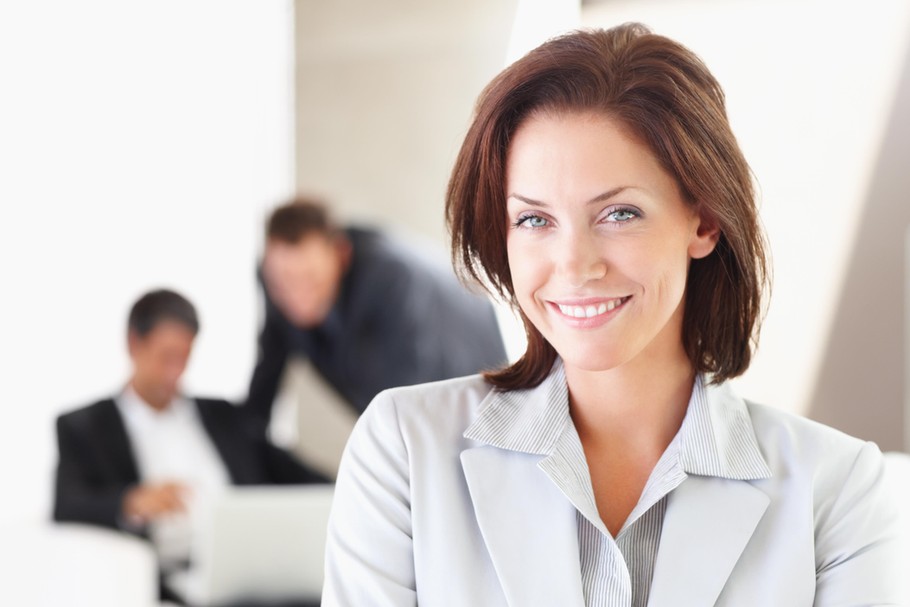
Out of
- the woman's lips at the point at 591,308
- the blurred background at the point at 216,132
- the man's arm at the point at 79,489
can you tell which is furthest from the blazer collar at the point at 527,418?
the man's arm at the point at 79,489

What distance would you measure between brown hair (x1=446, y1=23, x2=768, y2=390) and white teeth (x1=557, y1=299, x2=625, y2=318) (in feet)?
0.50

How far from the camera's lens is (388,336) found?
2828 millimetres

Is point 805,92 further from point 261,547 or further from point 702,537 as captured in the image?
point 702,537

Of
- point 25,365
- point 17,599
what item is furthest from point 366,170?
point 17,599

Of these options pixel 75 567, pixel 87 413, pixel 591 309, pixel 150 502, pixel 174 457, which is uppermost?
pixel 591 309

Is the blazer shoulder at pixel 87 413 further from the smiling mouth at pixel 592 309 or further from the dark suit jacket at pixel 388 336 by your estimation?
the smiling mouth at pixel 592 309

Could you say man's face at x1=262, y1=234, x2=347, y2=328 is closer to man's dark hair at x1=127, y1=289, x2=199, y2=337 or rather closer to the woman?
man's dark hair at x1=127, y1=289, x2=199, y2=337

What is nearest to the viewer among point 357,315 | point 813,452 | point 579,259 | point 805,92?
point 579,259

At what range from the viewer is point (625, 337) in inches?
48.2

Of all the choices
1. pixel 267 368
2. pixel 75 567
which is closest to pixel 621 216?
pixel 267 368

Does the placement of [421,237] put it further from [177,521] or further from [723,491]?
[723,491]

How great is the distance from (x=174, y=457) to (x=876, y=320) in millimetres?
2084

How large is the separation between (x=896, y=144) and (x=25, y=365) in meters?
2.54

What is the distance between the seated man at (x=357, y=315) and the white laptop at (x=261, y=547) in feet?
0.83
